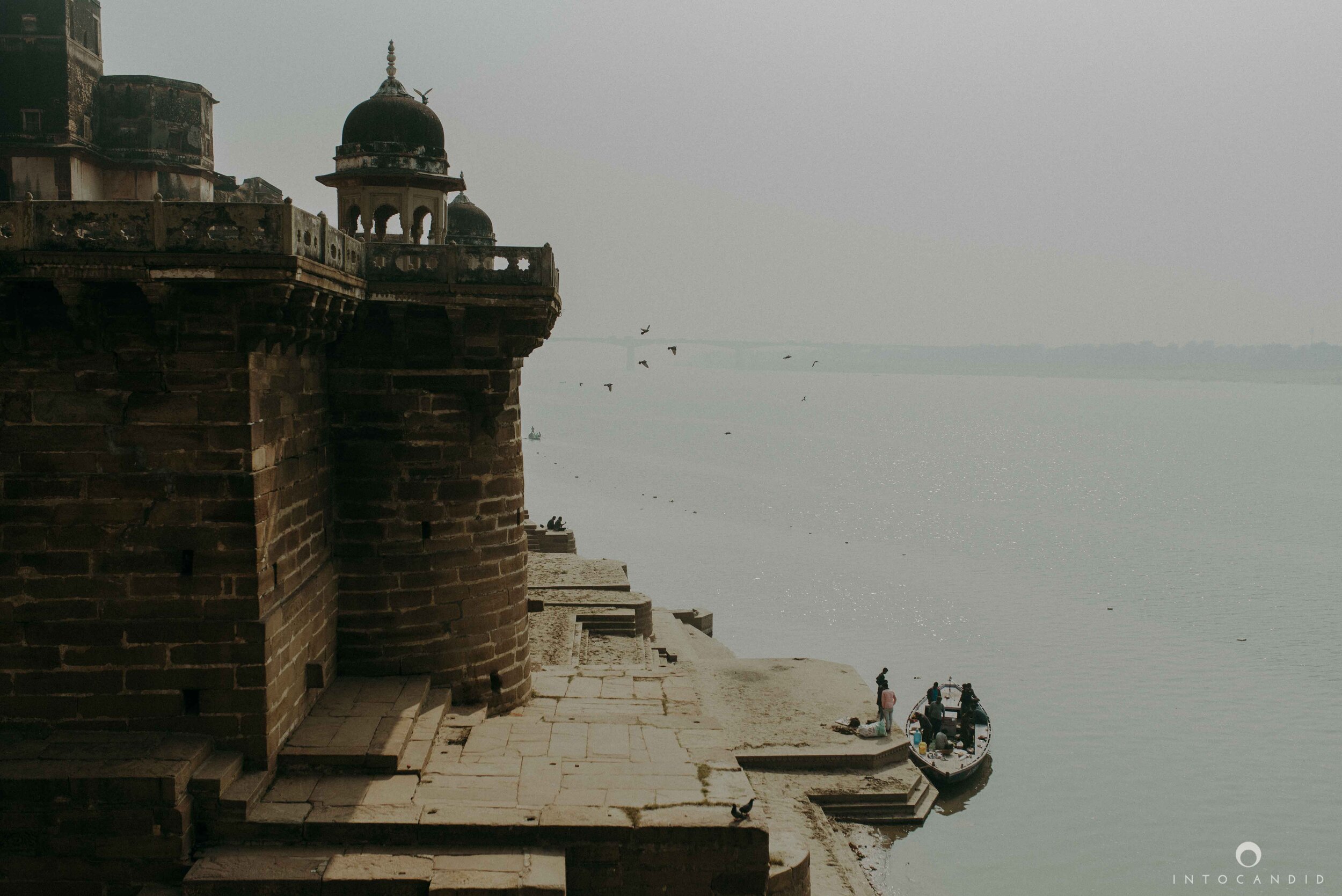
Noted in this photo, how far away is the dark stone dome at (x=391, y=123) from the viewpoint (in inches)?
524

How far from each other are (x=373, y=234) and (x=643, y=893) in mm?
8571

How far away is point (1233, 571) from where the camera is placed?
52750 millimetres

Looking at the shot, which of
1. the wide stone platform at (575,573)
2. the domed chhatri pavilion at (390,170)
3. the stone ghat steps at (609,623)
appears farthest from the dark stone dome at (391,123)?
the wide stone platform at (575,573)

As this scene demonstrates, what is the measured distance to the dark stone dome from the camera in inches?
524

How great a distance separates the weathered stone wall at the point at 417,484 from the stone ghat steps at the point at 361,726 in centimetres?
41

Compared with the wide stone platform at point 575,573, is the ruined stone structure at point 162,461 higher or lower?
higher

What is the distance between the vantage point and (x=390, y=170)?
13.2 meters

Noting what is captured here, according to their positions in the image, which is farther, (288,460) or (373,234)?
(373,234)

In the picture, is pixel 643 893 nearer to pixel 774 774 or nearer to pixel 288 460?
pixel 288 460

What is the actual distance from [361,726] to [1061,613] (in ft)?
129

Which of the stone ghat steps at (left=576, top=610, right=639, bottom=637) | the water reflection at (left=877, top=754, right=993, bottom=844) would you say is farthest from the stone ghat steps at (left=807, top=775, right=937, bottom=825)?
the stone ghat steps at (left=576, top=610, right=639, bottom=637)

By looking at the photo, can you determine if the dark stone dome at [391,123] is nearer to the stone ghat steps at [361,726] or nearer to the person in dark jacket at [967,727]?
the stone ghat steps at [361,726]

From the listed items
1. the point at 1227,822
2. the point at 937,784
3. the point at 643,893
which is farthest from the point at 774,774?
the point at 1227,822

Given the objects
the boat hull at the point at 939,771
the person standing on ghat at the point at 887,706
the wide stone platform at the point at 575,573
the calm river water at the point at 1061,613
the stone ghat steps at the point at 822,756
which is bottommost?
the calm river water at the point at 1061,613
